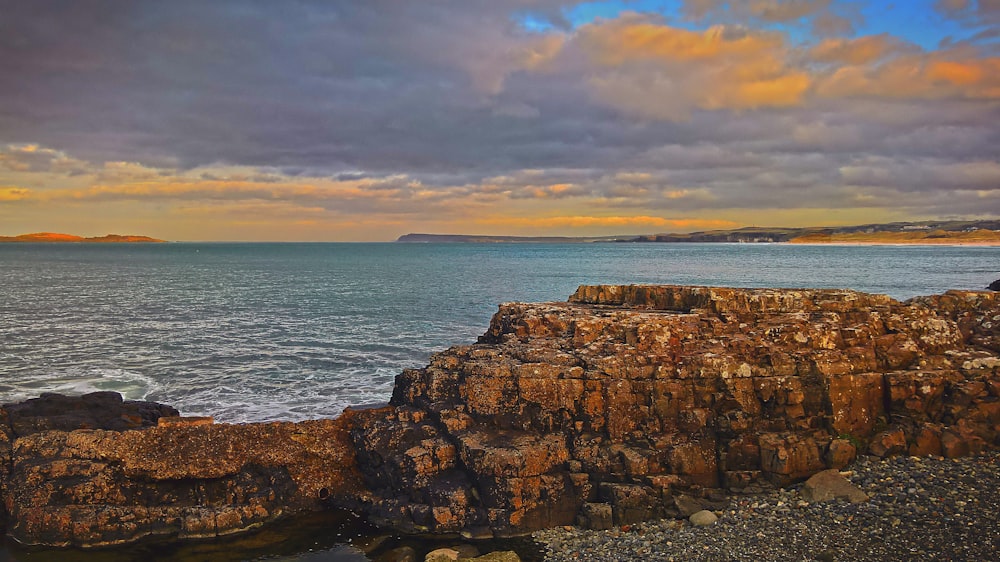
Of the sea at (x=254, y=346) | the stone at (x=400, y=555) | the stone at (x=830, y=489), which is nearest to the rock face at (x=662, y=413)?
the stone at (x=830, y=489)

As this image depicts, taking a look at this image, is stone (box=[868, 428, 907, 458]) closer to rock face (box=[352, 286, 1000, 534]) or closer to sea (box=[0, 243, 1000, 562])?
rock face (box=[352, 286, 1000, 534])

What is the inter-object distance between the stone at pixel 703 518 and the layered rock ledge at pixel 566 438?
1.69 feet

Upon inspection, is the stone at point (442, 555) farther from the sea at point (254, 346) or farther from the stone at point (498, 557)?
the sea at point (254, 346)

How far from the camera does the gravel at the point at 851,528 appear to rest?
14016 millimetres

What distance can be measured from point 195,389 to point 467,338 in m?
18.4

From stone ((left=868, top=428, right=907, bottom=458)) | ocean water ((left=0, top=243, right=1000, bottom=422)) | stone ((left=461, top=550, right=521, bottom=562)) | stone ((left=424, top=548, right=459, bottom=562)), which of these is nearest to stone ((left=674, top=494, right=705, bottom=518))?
stone ((left=461, top=550, right=521, bottom=562))

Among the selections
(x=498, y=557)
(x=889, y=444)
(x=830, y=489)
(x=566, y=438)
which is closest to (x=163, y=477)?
(x=498, y=557)

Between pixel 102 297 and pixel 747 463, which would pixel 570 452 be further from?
pixel 102 297

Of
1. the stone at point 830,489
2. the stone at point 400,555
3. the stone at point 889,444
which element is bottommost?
the stone at point 400,555

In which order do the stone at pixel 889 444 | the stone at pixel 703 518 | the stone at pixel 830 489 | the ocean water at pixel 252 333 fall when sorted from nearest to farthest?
the stone at pixel 703 518, the stone at pixel 830 489, the stone at pixel 889 444, the ocean water at pixel 252 333

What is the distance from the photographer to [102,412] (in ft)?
78.5

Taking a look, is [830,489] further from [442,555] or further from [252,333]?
[252,333]

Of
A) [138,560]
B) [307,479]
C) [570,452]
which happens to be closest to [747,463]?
[570,452]

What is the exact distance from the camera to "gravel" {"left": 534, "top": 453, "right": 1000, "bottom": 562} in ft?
46.0
